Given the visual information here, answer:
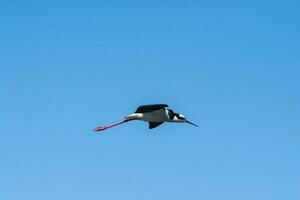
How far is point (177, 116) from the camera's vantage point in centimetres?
8612

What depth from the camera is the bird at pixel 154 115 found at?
8306 centimetres

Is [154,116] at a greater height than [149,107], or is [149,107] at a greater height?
[149,107]

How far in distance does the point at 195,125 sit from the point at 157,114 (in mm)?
4851

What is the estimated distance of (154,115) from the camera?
84.1 metres

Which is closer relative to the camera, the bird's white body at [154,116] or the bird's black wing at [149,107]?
the bird's black wing at [149,107]

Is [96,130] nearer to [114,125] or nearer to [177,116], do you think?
[114,125]

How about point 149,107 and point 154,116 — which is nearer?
point 149,107

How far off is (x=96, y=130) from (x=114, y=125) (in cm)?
211

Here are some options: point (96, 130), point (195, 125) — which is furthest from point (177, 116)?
point (96, 130)

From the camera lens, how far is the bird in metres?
83.1

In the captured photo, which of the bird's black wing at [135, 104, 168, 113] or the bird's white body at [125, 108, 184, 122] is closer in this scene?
the bird's black wing at [135, 104, 168, 113]

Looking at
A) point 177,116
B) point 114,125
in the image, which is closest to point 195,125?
point 177,116

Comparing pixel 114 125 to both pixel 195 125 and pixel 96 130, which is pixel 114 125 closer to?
pixel 96 130

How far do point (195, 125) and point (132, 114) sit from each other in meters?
7.23
